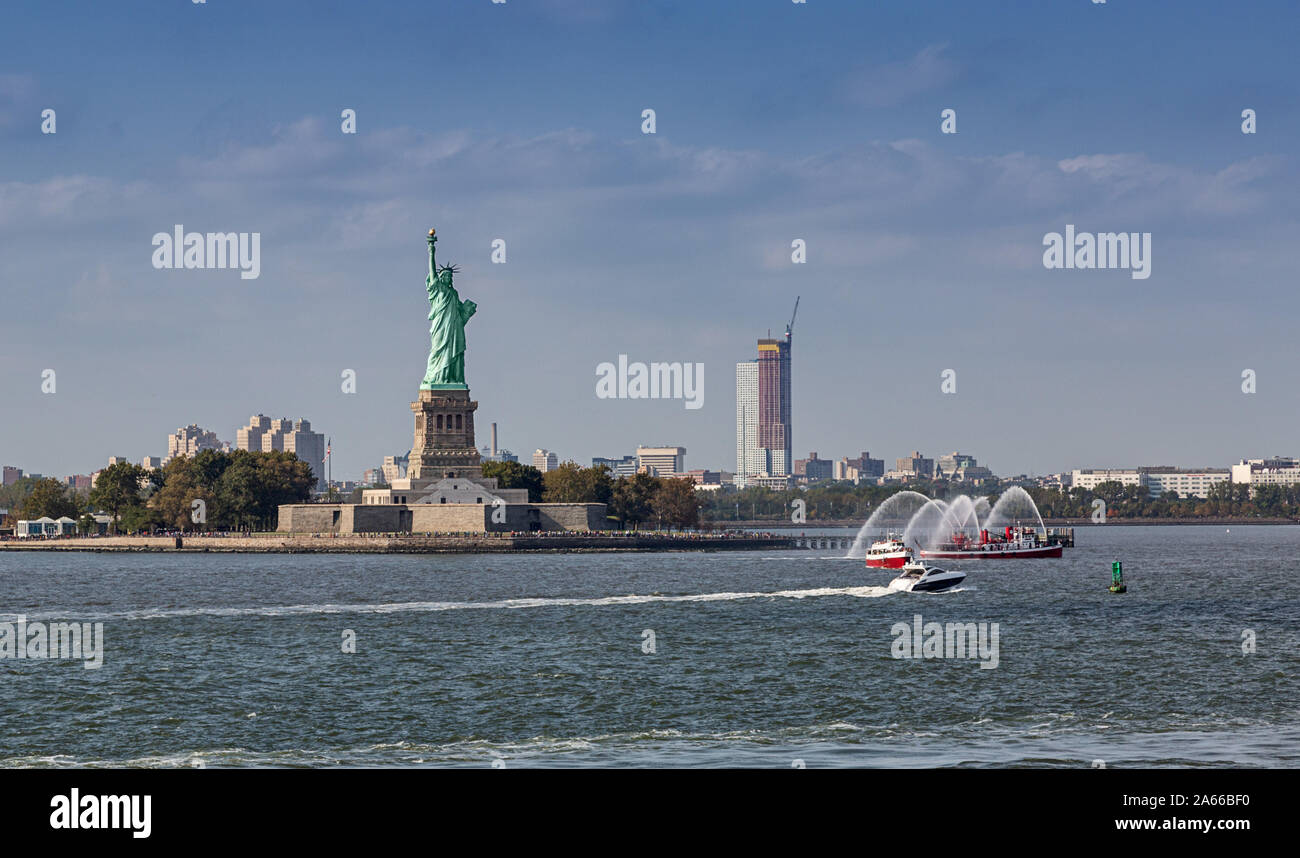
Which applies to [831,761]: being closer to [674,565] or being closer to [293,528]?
[674,565]

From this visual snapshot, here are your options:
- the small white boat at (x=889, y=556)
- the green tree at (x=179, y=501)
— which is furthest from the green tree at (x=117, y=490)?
the small white boat at (x=889, y=556)

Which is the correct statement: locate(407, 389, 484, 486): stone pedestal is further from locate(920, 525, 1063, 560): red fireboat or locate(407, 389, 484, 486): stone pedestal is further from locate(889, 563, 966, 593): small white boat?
locate(889, 563, 966, 593): small white boat

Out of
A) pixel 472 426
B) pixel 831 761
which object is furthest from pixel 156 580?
pixel 831 761

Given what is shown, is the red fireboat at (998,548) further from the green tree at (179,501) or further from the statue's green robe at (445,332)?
the green tree at (179,501)

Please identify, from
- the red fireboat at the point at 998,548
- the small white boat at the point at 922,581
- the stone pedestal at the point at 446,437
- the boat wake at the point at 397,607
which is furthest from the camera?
the stone pedestal at the point at 446,437

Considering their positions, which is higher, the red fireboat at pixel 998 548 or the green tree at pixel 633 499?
the green tree at pixel 633 499

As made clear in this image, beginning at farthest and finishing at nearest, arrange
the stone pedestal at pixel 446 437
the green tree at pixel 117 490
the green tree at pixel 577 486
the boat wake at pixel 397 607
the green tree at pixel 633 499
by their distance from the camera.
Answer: the green tree at pixel 117 490 → the green tree at pixel 633 499 → the green tree at pixel 577 486 → the stone pedestal at pixel 446 437 → the boat wake at pixel 397 607

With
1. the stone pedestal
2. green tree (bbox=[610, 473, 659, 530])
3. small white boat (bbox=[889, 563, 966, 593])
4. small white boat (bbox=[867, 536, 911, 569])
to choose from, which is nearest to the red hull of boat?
small white boat (bbox=[867, 536, 911, 569])
